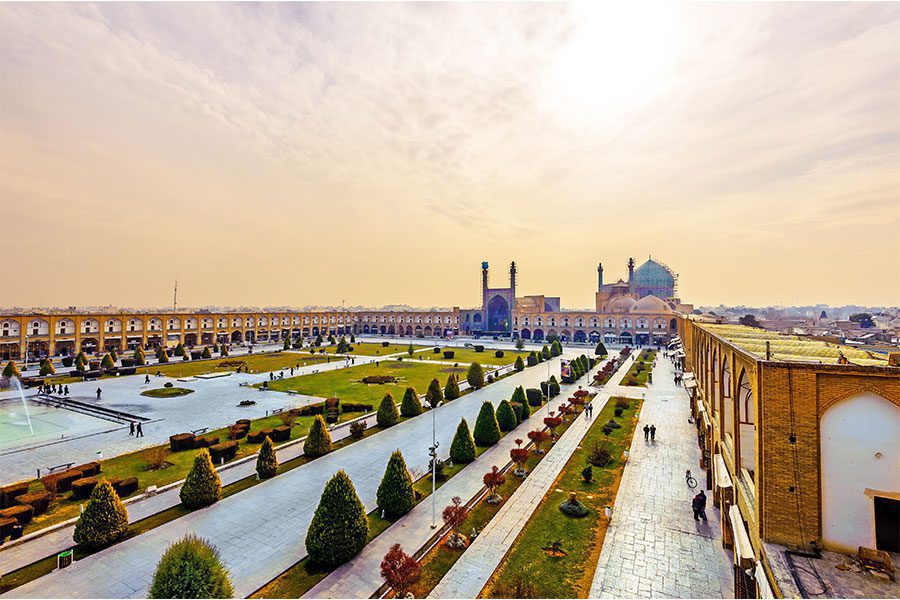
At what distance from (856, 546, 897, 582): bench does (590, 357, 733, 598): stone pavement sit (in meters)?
3.24

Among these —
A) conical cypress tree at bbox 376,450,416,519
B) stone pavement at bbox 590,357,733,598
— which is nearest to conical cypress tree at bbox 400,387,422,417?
conical cypress tree at bbox 376,450,416,519

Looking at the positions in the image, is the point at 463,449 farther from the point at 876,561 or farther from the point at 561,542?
the point at 876,561

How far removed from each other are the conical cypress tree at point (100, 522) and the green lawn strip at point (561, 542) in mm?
10102

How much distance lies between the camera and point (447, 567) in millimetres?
10352

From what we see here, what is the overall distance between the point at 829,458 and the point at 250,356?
57.3 metres

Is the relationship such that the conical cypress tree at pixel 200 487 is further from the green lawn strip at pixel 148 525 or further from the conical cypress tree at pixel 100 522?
the conical cypress tree at pixel 100 522

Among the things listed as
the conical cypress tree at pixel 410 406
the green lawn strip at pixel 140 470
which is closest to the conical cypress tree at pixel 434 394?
the conical cypress tree at pixel 410 406

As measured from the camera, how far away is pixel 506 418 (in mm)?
21797

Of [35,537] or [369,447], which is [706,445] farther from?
[35,537]

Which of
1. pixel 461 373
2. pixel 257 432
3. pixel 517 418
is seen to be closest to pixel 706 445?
pixel 517 418

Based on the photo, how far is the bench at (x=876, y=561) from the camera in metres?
6.88

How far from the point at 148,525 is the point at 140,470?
5.47m

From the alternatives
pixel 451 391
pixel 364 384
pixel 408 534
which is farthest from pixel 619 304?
pixel 408 534

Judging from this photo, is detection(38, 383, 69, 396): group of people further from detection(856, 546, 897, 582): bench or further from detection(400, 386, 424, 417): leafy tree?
detection(856, 546, 897, 582): bench
